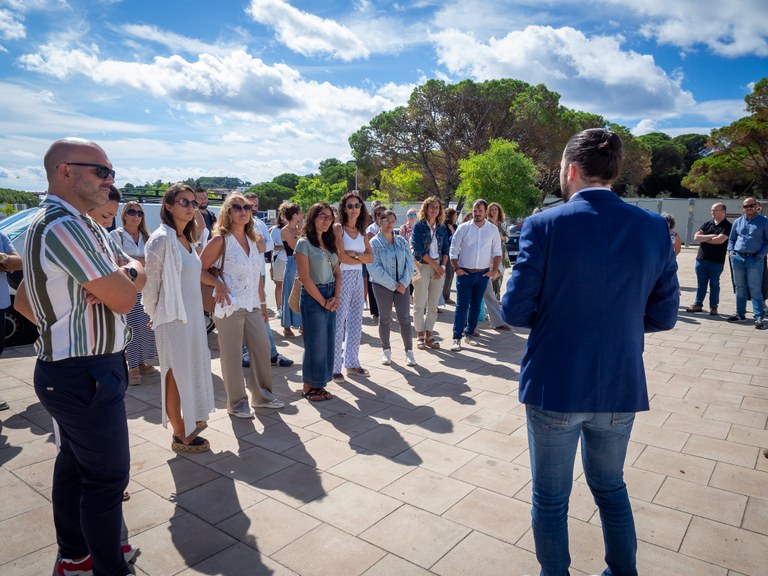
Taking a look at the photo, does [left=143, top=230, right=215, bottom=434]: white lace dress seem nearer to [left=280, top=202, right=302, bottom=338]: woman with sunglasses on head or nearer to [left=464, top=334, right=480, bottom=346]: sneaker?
[left=280, top=202, right=302, bottom=338]: woman with sunglasses on head

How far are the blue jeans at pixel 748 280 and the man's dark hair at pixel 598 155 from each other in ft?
26.6

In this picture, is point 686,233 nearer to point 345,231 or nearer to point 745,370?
point 745,370

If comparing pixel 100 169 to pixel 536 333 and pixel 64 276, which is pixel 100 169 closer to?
pixel 64 276

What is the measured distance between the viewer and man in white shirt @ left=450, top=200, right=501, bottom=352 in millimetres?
6734

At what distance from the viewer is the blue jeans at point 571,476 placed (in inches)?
80.7

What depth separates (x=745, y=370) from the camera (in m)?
5.97

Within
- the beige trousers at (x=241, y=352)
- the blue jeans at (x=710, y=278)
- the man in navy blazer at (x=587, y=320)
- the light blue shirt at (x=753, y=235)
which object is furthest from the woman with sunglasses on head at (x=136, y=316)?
the blue jeans at (x=710, y=278)

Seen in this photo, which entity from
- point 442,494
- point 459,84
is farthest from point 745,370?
point 459,84

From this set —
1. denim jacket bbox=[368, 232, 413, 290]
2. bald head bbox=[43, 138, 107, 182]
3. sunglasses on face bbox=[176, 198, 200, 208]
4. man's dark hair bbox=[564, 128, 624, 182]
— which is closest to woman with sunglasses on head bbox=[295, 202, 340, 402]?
denim jacket bbox=[368, 232, 413, 290]

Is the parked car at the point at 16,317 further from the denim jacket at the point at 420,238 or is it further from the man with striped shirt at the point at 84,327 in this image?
the man with striped shirt at the point at 84,327

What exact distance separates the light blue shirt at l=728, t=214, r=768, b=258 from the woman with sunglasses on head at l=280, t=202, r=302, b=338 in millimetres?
7191

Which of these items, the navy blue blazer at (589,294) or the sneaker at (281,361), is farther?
the sneaker at (281,361)

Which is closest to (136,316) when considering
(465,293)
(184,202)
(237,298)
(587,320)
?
(237,298)

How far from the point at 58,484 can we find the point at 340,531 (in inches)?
56.0
